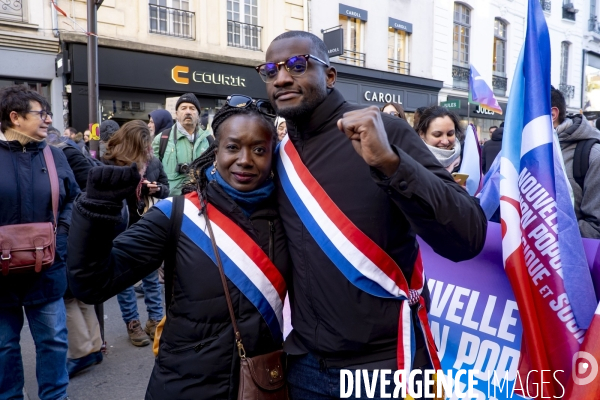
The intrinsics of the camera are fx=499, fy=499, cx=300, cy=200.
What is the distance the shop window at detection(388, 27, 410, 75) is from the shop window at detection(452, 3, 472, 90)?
2450 mm

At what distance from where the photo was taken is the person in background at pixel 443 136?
12.0ft

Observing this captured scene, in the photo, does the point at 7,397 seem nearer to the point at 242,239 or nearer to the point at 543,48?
the point at 242,239

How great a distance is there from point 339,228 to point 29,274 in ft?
7.22

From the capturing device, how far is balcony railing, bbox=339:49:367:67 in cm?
1497

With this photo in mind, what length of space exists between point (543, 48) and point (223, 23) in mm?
10994

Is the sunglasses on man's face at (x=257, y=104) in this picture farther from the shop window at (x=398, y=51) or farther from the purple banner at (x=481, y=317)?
the shop window at (x=398, y=51)

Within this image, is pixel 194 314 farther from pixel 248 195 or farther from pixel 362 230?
pixel 362 230

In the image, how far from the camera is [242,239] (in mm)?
1834

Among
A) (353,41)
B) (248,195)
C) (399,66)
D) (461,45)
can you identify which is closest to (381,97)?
(399,66)

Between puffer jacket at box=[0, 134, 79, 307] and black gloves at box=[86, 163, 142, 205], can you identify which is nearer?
black gloves at box=[86, 163, 142, 205]

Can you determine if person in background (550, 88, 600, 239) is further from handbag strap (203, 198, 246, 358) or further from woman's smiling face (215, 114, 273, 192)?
handbag strap (203, 198, 246, 358)

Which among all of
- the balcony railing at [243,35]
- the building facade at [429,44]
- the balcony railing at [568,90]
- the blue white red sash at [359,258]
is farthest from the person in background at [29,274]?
the balcony railing at [568,90]

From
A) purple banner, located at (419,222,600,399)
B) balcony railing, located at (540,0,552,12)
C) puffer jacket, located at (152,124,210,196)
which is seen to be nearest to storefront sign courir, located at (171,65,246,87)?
puffer jacket, located at (152,124,210,196)

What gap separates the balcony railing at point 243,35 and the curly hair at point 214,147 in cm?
1117
